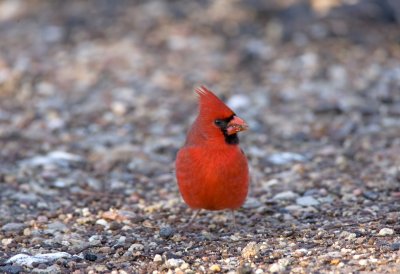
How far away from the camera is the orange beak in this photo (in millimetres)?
4352

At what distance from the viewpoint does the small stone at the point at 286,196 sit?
5.11m

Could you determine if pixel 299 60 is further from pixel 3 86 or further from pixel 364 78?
pixel 3 86

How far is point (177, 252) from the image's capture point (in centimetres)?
414

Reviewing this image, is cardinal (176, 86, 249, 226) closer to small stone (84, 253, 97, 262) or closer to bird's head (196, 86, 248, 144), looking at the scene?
bird's head (196, 86, 248, 144)

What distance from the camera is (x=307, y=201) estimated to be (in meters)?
4.98

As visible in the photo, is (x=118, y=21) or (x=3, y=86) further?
(x=118, y=21)

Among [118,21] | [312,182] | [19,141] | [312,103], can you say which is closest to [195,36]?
[118,21]

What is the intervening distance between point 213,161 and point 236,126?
223 millimetres

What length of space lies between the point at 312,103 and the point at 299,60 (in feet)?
2.84

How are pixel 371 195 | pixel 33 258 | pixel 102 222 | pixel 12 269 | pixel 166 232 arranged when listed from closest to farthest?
pixel 12 269
pixel 33 258
pixel 166 232
pixel 102 222
pixel 371 195

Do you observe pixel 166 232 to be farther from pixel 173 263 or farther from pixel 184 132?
pixel 184 132

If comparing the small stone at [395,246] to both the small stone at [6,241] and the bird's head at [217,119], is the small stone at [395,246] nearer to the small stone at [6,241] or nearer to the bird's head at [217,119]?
the bird's head at [217,119]

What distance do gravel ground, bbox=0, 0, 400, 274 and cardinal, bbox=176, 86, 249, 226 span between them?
22cm

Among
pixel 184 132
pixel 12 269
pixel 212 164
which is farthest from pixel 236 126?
pixel 184 132
